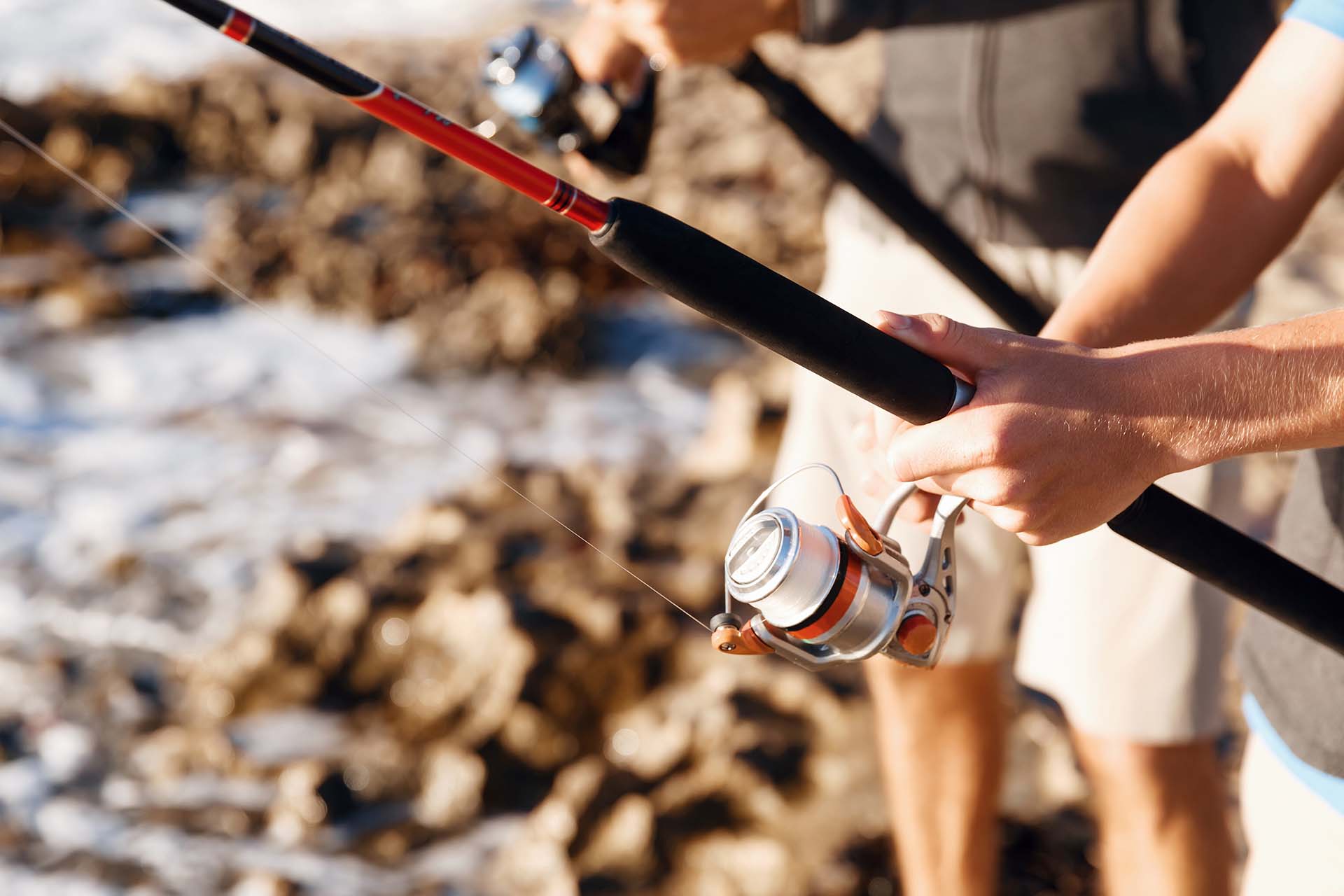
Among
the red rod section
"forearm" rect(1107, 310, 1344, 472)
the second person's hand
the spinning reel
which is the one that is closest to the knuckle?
"forearm" rect(1107, 310, 1344, 472)

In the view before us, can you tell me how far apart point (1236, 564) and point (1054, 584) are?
0.72 meters

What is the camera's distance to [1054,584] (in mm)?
1849

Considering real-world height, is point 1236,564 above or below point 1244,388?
below

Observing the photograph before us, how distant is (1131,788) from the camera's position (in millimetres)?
1808

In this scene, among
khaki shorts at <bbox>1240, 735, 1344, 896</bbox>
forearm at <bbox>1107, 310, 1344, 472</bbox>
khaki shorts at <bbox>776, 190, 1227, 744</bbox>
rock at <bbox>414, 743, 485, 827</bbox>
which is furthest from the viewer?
rock at <bbox>414, 743, 485, 827</bbox>

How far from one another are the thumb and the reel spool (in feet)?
0.47

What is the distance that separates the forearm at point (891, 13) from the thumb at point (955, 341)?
85cm

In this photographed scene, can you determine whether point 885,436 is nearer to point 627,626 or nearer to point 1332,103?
point 1332,103

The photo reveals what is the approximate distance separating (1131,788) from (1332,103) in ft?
3.53

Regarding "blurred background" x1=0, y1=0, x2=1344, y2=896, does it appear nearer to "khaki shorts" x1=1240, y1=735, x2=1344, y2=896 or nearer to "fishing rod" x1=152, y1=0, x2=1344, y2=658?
"fishing rod" x1=152, y1=0, x2=1344, y2=658

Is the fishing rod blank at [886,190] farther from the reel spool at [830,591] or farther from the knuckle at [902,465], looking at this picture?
the knuckle at [902,465]

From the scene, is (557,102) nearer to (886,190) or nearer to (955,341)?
(886,190)

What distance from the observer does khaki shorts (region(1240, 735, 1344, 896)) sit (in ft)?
3.77

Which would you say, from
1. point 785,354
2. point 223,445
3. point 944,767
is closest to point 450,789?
point 944,767
